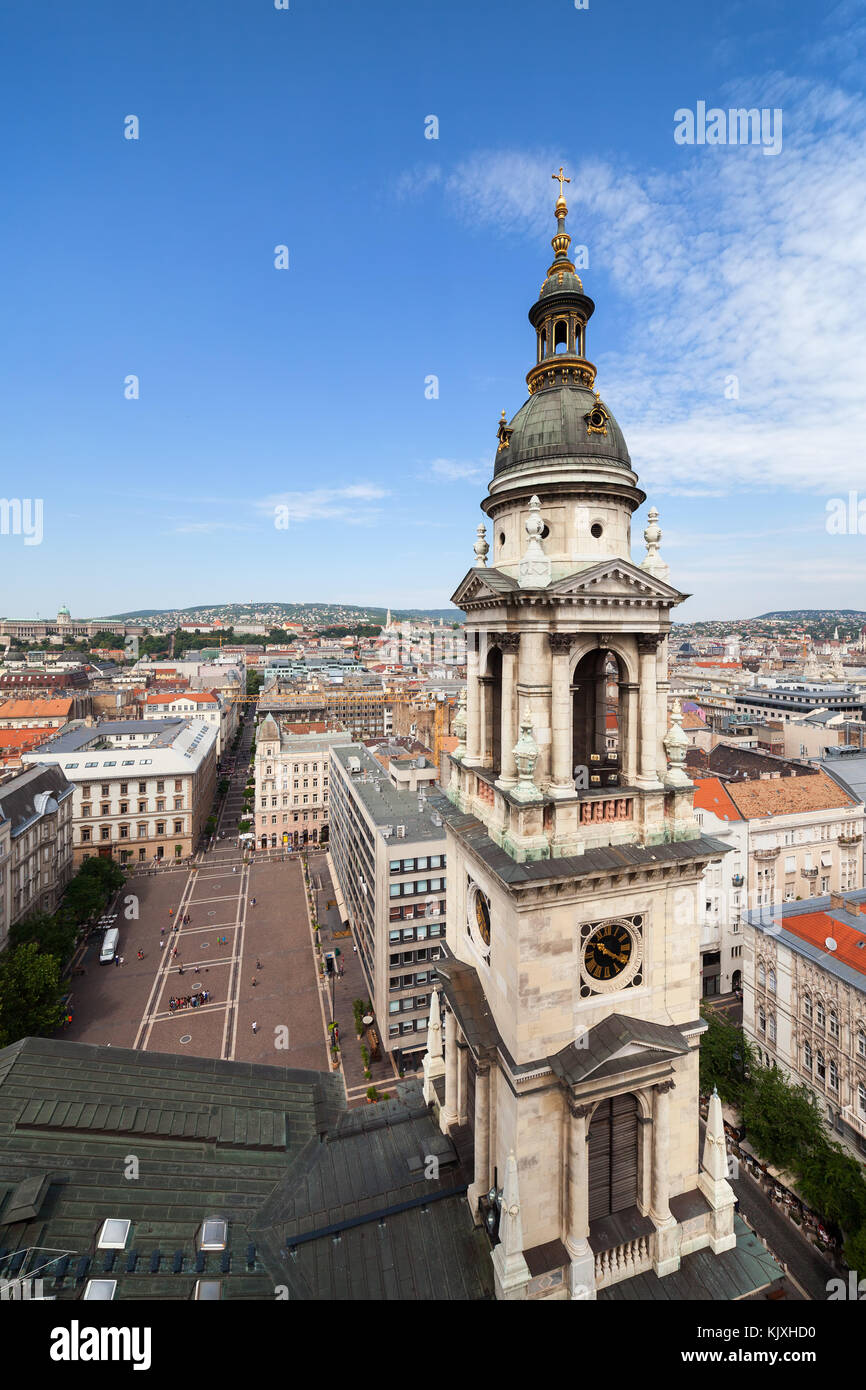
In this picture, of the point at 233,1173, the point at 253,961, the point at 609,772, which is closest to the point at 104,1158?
the point at 233,1173

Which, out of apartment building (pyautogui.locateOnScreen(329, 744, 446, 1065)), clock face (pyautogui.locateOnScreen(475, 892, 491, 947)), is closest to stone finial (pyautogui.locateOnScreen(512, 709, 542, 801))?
clock face (pyautogui.locateOnScreen(475, 892, 491, 947))

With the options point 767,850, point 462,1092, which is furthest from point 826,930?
point 462,1092

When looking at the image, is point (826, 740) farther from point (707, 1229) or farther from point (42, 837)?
point (42, 837)

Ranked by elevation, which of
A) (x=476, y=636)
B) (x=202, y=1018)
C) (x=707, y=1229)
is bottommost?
(x=202, y=1018)

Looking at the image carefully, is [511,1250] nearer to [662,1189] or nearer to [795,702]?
[662,1189]

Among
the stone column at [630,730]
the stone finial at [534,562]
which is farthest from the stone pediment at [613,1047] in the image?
the stone finial at [534,562]
